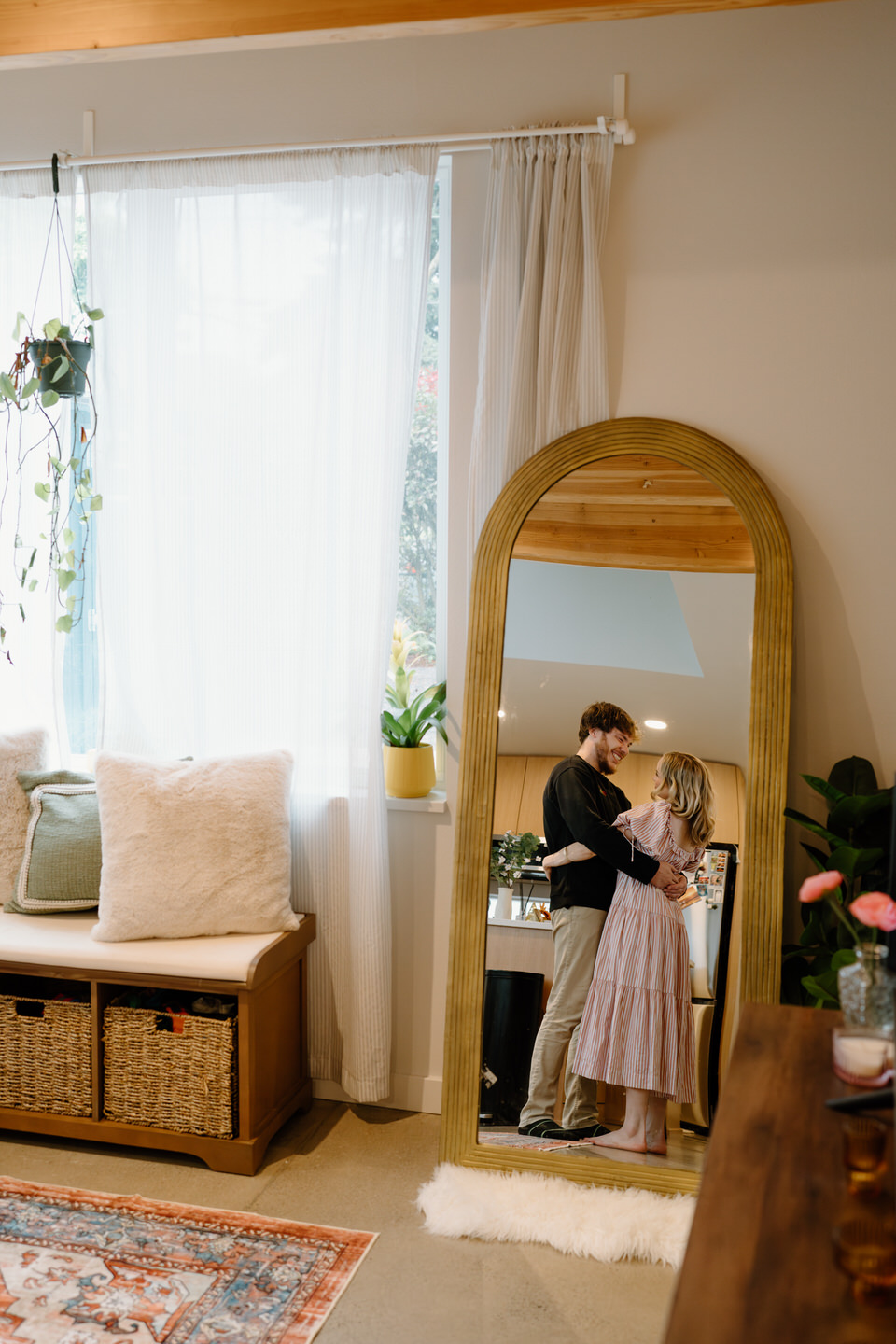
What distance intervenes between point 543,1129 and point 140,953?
108 cm

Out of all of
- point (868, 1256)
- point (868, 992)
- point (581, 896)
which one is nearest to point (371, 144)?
point (581, 896)

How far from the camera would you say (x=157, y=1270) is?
2.18 meters

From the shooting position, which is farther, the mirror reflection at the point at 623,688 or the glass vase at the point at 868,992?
the mirror reflection at the point at 623,688

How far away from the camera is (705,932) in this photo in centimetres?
254

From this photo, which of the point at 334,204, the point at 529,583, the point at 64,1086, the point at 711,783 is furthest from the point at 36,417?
the point at 711,783

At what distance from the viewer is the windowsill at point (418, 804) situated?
2.93 m

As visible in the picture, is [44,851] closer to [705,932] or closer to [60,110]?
[705,932]

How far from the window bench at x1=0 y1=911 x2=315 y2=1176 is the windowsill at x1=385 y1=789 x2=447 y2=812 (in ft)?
1.40

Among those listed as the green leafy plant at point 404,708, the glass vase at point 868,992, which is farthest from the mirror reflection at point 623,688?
the glass vase at point 868,992

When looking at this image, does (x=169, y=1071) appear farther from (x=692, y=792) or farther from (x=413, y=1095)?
(x=692, y=792)

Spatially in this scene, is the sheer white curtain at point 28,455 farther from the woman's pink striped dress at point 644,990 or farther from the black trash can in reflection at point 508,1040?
the woman's pink striped dress at point 644,990

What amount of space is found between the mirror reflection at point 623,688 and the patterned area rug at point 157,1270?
1.91 feet

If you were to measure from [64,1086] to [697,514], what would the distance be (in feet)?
7.05

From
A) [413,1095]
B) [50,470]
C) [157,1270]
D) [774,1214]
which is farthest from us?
[50,470]
